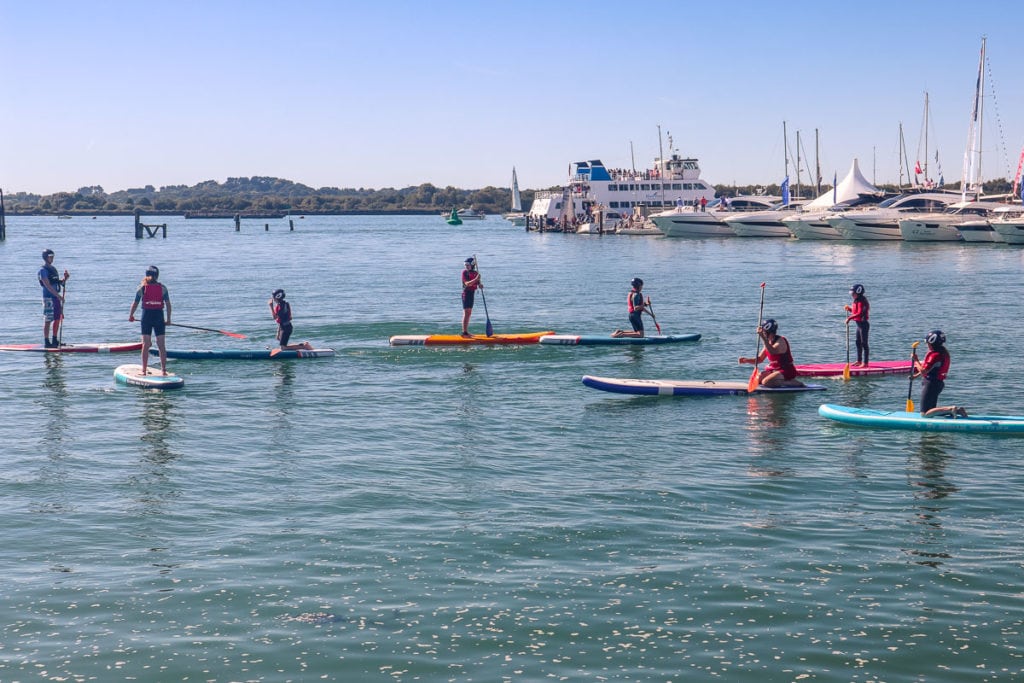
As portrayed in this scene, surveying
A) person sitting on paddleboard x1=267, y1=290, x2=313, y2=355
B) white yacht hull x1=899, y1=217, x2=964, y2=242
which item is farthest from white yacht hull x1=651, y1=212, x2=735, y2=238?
person sitting on paddleboard x1=267, y1=290, x2=313, y2=355

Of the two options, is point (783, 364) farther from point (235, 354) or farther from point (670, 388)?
point (235, 354)

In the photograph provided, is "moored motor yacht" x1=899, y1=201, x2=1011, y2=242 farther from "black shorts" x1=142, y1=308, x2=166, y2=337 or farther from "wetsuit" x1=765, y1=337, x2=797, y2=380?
"black shorts" x1=142, y1=308, x2=166, y2=337

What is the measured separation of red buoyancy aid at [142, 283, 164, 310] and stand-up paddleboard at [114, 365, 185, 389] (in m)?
1.55

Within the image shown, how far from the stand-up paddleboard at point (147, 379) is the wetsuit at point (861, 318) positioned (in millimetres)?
13811

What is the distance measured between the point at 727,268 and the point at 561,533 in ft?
173

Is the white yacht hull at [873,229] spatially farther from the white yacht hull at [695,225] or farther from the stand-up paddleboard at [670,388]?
the stand-up paddleboard at [670,388]

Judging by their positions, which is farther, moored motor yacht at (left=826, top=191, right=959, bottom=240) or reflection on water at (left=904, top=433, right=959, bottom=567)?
moored motor yacht at (left=826, top=191, right=959, bottom=240)

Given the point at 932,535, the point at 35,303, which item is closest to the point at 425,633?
the point at 932,535

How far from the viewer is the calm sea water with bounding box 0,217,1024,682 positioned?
30.8 feet

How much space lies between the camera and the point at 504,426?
18766 mm

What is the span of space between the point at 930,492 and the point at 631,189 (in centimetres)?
11247

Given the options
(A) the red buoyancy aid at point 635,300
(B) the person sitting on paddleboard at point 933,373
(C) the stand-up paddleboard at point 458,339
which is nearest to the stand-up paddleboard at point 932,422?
(B) the person sitting on paddleboard at point 933,373

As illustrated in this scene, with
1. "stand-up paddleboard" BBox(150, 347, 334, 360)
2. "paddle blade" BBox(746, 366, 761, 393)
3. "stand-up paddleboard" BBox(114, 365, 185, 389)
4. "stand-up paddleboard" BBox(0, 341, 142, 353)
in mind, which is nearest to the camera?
"paddle blade" BBox(746, 366, 761, 393)

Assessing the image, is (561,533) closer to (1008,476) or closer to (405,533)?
(405,533)
